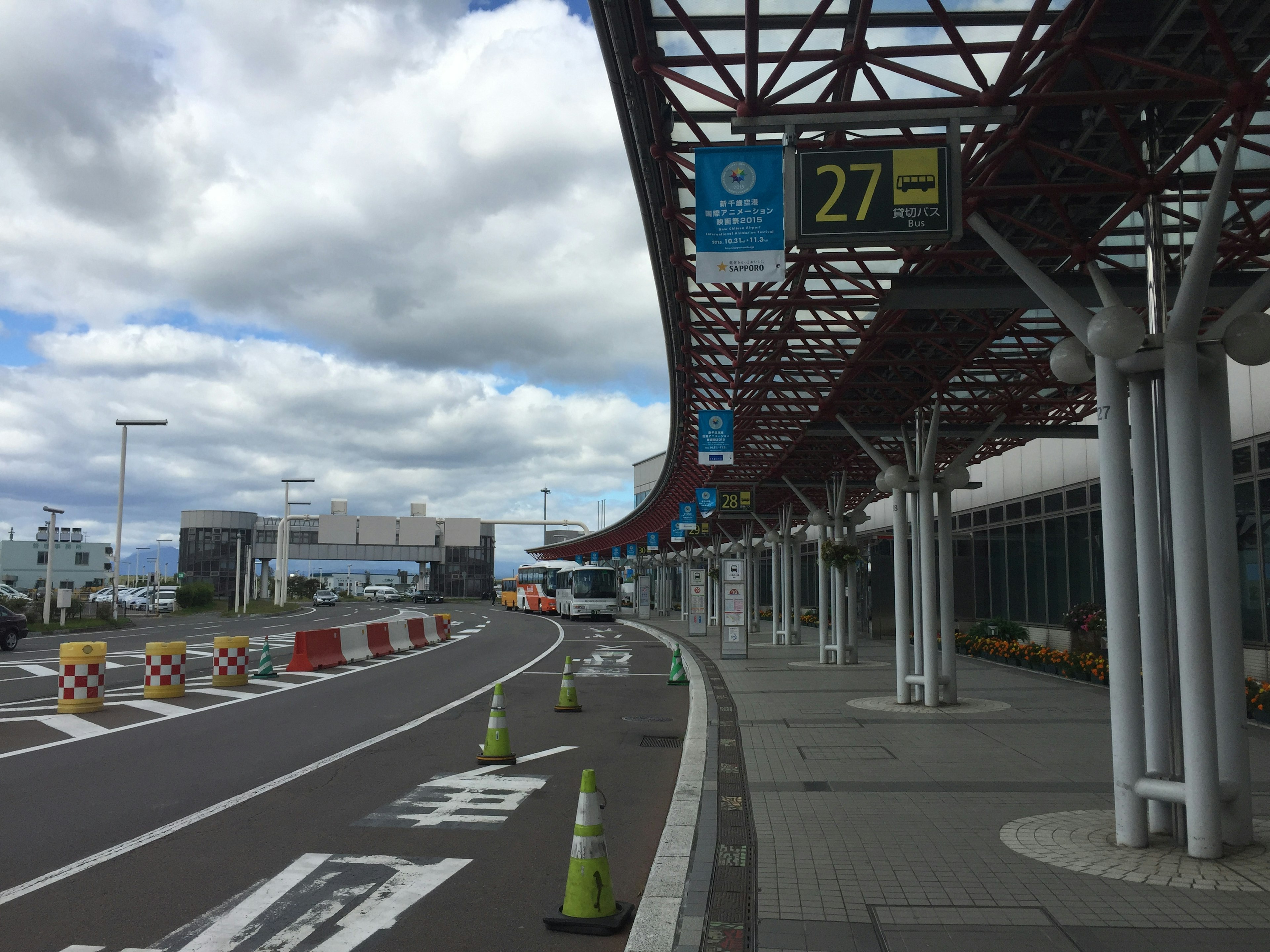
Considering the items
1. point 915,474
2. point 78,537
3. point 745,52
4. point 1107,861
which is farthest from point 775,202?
point 78,537

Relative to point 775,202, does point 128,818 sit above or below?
below

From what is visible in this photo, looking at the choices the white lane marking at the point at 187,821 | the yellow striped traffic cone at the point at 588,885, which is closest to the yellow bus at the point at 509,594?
the white lane marking at the point at 187,821

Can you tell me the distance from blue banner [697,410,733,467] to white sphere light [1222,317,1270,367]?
41.8 feet

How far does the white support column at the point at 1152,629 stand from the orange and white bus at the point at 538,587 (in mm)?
53601

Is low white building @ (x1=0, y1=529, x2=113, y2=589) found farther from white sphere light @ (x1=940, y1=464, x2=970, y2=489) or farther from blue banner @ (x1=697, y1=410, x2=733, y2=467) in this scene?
white sphere light @ (x1=940, y1=464, x2=970, y2=489)

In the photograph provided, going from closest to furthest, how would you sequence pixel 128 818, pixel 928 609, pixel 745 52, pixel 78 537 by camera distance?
pixel 745 52 < pixel 128 818 < pixel 928 609 < pixel 78 537

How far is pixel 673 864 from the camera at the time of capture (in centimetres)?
688

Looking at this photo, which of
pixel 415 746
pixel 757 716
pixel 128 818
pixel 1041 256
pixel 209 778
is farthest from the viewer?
pixel 757 716

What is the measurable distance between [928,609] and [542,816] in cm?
906

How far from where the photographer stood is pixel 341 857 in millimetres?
7180

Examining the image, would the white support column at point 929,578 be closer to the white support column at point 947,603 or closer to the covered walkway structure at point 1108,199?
the white support column at point 947,603

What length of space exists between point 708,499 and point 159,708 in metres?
19.2

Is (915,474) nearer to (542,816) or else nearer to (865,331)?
(865,331)

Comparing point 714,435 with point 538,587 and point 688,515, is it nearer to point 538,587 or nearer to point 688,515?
point 688,515
